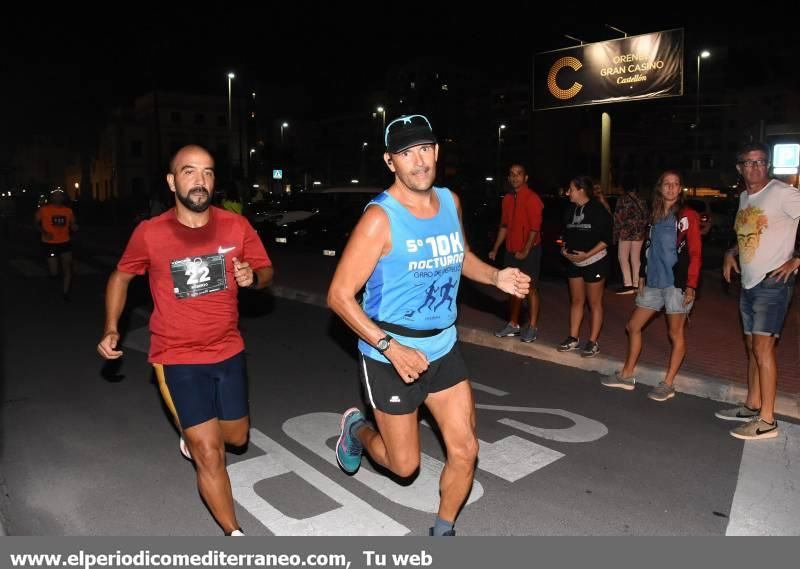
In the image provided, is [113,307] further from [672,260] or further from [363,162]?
[363,162]

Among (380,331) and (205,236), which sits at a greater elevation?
(205,236)

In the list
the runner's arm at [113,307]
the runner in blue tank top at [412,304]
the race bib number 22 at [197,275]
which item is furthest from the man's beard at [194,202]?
the runner in blue tank top at [412,304]

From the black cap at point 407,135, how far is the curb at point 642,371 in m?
4.28

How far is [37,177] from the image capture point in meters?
125

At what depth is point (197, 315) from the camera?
342 centimetres

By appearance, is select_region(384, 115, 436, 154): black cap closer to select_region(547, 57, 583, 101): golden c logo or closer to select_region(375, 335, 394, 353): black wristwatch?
select_region(375, 335, 394, 353): black wristwatch

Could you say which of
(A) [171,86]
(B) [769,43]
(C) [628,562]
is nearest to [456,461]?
(C) [628,562]

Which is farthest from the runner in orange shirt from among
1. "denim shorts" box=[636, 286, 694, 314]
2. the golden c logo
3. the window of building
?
the window of building

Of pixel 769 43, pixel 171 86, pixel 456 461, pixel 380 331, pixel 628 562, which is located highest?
pixel 769 43

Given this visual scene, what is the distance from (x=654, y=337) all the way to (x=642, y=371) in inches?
62.6

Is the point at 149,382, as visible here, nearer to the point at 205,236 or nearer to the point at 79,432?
the point at 79,432

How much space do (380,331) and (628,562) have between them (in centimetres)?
171

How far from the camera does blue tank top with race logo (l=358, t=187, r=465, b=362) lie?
318cm

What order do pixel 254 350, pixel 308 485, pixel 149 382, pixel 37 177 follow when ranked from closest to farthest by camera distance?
pixel 308 485 < pixel 149 382 < pixel 254 350 < pixel 37 177
